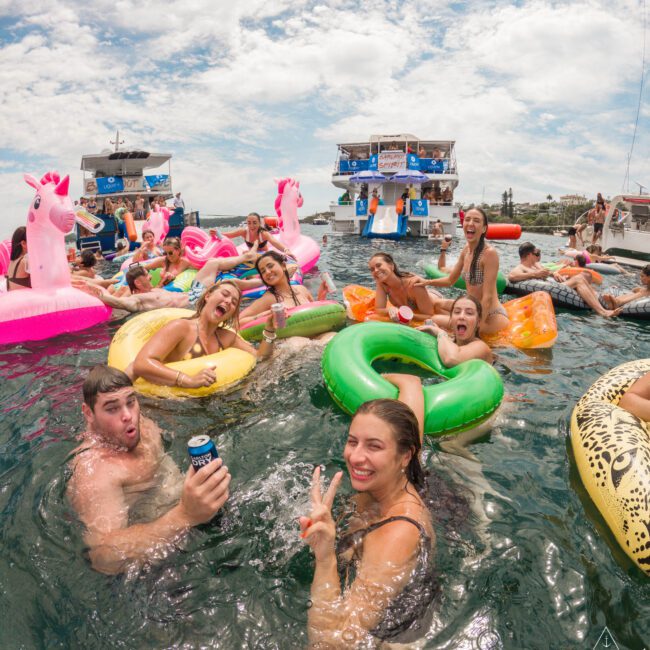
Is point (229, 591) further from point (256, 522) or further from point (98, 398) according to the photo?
point (98, 398)

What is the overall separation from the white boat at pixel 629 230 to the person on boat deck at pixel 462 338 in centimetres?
1289

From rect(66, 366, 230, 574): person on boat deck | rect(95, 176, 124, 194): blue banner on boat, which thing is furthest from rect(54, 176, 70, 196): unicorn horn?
rect(95, 176, 124, 194): blue banner on boat

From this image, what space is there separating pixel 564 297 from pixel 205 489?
306 inches

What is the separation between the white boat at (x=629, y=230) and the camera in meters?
14.9

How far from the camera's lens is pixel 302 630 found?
1944 mm

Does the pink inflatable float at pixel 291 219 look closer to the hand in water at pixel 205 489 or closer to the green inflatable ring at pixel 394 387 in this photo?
the green inflatable ring at pixel 394 387

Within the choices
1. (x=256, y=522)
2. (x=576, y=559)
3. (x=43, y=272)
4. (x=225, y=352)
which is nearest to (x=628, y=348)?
(x=576, y=559)

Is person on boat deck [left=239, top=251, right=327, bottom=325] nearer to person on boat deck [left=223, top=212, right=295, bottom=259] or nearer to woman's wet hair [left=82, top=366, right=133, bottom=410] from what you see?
woman's wet hair [left=82, top=366, right=133, bottom=410]

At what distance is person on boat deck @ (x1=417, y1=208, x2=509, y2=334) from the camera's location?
5570 millimetres

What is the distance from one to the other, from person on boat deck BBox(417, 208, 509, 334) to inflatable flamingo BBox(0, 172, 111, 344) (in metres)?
4.96

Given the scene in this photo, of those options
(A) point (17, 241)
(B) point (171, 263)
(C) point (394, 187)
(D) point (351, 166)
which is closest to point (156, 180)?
(D) point (351, 166)

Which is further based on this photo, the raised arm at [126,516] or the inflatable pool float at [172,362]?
the inflatable pool float at [172,362]

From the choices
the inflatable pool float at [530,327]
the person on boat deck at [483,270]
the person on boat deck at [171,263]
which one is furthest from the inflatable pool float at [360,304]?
the person on boat deck at [171,263]

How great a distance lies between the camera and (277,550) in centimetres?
241
